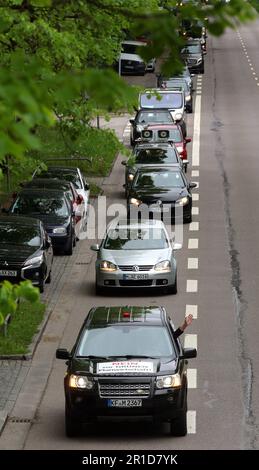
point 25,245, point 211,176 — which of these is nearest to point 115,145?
point 25,245

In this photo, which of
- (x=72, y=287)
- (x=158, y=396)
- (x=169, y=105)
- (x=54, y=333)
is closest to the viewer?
(x=158, y=396)

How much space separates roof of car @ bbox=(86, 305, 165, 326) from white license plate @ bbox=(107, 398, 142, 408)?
5.31 ft

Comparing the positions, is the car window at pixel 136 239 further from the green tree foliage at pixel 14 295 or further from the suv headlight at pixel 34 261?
the green tree foliage at pixel 14 295

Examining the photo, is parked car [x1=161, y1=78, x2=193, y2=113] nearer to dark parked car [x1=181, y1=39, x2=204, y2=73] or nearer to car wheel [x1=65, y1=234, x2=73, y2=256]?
dark parked car [x1=181, y1=39, x2=204, y2=73]

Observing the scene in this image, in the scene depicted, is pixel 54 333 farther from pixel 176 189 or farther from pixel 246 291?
pixel 176 189

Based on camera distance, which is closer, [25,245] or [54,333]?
[54,333]

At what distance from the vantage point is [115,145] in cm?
2531

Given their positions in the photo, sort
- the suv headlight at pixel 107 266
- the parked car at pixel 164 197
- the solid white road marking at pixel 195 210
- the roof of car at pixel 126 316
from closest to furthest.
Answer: the roof of car at pixel 126 316
the suv headlight at pixel 107 266
the parked car at pixel 164 197
the solid white road marking at pixel 195 210

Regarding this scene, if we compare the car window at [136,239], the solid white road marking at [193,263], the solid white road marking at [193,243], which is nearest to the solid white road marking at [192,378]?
the car window at [136,239]

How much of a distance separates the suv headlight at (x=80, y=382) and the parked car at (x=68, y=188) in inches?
623

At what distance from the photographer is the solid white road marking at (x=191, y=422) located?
16609mm

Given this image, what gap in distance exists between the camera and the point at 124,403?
15.8 m

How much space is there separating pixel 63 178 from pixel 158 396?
19361 millimetres
